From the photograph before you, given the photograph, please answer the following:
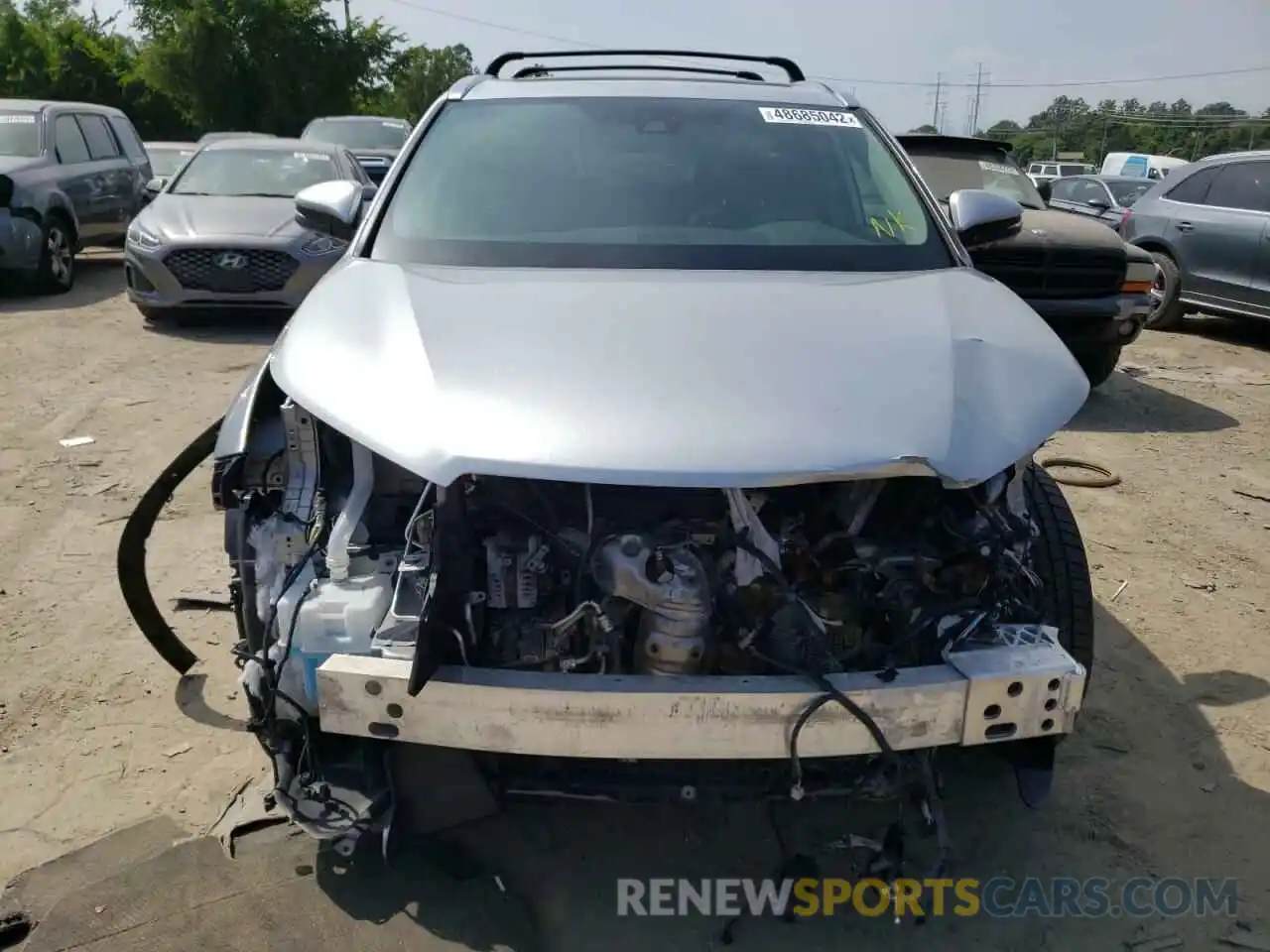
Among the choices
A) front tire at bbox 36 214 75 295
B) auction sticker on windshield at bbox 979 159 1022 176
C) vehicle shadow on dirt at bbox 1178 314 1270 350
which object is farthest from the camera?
front tire at bbox 36 214 75 295

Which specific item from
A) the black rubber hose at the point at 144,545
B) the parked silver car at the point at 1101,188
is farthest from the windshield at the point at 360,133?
the black rubber hose at the point at 144,545

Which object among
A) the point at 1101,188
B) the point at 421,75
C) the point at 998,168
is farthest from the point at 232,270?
the point at 421,75

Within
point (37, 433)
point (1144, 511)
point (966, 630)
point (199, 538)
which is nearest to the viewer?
point (966, 630)

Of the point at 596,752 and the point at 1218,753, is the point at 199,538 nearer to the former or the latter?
the point at 596,752

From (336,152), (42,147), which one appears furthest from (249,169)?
(42,147)

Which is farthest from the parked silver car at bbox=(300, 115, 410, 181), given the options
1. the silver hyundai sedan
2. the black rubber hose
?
the black rubber hose

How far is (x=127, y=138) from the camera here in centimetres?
1207

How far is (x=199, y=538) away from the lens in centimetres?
432

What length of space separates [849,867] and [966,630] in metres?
0.74

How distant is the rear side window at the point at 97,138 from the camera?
11.1 m

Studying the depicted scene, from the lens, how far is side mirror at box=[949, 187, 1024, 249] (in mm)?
3439

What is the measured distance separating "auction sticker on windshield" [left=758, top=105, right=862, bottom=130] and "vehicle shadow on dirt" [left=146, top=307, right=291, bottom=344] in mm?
5518

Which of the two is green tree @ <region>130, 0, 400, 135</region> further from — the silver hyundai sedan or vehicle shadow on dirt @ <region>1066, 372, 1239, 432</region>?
vehicle shadow on dirt @ <region>1066, 372, 1239, 432</region>

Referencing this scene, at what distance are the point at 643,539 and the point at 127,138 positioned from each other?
40.0 ft
